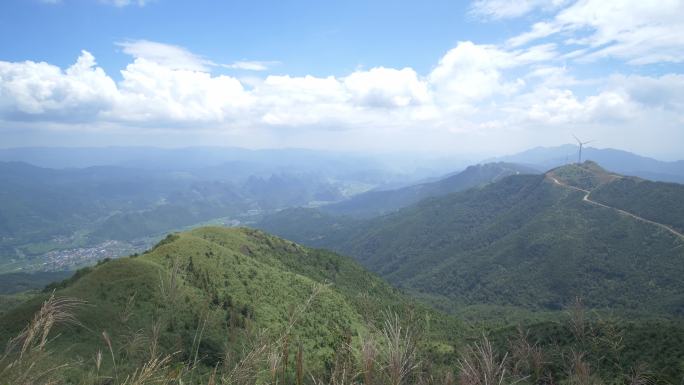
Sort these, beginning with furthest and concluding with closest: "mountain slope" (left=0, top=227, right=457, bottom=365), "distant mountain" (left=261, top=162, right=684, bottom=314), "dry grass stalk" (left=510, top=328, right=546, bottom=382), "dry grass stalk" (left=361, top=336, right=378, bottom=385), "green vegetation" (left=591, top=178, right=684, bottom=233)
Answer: "green vegetation" (left=591, top=178, right=684, bottom=233) < "distant mountain" (left=261, top=162, right=684, bottom=314) < "mountain slope" (left=0, top=227, right=457, bottom=365) < "dry grass stalk" (left=510, top=328, right=546, bottom=382) < "dry grass stalk" (left=361, top=336, right=378, bottom=385)

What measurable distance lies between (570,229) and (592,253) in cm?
2082

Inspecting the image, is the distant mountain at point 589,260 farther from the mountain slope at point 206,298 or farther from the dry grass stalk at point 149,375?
the dry grass stalk at point 149,375

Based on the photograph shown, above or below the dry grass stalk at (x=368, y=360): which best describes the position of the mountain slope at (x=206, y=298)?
below

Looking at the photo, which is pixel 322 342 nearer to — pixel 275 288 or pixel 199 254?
pixel 275 288

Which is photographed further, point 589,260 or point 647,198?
point 647,198

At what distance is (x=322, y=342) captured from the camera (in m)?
51.6

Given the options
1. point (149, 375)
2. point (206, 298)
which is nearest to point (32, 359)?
point (149, 375)

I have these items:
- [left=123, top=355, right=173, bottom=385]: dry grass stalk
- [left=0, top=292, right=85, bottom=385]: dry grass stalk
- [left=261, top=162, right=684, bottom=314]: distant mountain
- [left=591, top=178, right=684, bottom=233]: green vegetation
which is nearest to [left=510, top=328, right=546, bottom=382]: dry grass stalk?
[left=123, top=355, right=173, bottom=385]: dry grass stalk

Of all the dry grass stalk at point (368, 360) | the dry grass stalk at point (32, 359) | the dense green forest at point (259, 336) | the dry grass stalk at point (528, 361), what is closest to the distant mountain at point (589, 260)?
the dense green forest at point (259, 336)

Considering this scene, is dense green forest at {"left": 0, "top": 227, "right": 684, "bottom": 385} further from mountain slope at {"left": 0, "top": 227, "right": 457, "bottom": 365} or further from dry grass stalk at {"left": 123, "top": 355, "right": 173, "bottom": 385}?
mountain slope at {"left": 0, "top": 227, "right": 457, "bottom": 365}

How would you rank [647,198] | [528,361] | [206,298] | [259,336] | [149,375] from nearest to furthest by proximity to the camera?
[149,375] < [259,336] < [528,361] < [206,298] < [647,198]

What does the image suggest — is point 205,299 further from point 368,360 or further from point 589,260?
point 589,260

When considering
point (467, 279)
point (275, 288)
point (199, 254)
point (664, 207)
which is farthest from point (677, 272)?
point (199, 254)

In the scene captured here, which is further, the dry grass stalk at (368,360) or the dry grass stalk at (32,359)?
the dry grass stalk at (368,360)
